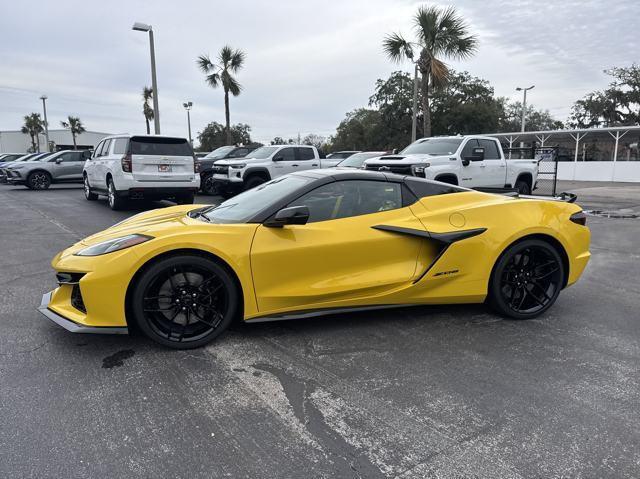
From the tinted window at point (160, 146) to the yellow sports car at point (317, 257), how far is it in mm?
6827

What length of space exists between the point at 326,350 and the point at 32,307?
2843 millimetres

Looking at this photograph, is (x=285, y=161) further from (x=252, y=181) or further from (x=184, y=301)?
(x=184, y=301)

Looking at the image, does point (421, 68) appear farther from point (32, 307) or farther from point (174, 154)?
point (32, 307)

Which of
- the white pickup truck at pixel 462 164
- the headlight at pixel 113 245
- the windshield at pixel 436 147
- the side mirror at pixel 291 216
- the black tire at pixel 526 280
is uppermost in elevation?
the windshield at pixel 436 147

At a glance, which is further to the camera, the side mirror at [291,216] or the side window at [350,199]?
the side window at [350,199]

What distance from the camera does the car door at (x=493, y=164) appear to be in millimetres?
11530

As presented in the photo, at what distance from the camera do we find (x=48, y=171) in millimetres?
18984

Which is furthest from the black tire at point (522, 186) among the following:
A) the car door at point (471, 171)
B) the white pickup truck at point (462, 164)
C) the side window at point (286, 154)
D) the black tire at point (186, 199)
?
the black tire at point (186, 199)

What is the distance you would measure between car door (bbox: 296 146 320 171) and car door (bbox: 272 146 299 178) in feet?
0.50

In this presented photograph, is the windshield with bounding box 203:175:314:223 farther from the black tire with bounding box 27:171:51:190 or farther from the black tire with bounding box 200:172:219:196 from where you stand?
the black tire with bounding box 27:171:51:190

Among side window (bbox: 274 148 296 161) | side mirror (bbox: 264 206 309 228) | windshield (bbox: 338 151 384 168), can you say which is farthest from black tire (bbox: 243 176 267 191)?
side mirror (bbox: 264 206 309 228)

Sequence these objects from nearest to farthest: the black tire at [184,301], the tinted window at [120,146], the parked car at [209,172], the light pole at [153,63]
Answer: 1. the black tire at [184,301]
2. the tinted window at [120,146]
3. the parked car at [209,172]
4. the light pole at [153,63]

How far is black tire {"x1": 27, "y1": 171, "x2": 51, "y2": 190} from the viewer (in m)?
18.6

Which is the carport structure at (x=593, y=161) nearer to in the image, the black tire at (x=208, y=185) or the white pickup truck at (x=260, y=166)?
the white pickup truck at (x=260, y=166)
